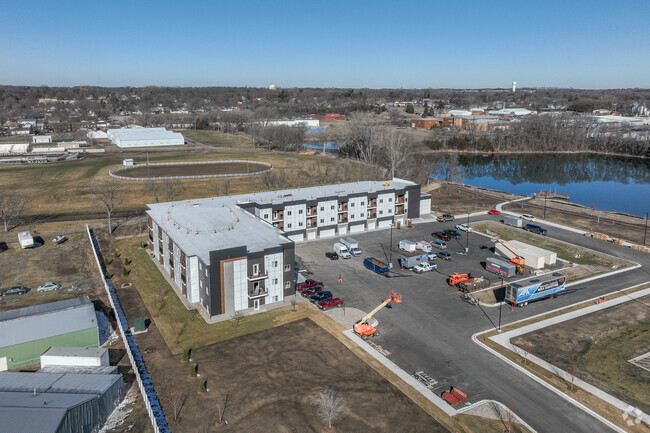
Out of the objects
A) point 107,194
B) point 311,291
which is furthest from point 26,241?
point 311,291

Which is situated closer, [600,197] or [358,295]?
[358,295]

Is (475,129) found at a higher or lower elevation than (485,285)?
higher

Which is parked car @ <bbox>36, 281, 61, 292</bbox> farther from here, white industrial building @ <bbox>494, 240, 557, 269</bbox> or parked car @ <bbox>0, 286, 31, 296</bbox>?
white industrial building @ <bbox>494, 240, 557, 269</bbox>

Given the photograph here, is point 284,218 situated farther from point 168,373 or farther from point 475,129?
point 475,129

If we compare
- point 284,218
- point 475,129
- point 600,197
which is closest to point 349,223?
point 284,218

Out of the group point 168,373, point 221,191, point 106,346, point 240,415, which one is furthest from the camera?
point 221,191

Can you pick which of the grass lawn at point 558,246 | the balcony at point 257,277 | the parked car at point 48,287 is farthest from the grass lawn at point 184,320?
the grass lawn at point 558,246

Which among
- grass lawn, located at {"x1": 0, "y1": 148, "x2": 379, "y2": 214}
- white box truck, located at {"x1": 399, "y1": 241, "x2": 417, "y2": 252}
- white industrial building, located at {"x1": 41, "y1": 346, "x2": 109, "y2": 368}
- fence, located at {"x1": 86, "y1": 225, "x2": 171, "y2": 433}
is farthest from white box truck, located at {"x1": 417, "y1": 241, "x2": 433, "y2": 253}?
grass lawn, located at {"x1": 0, "y1": 148, "x2": 379, "y2": 214}
